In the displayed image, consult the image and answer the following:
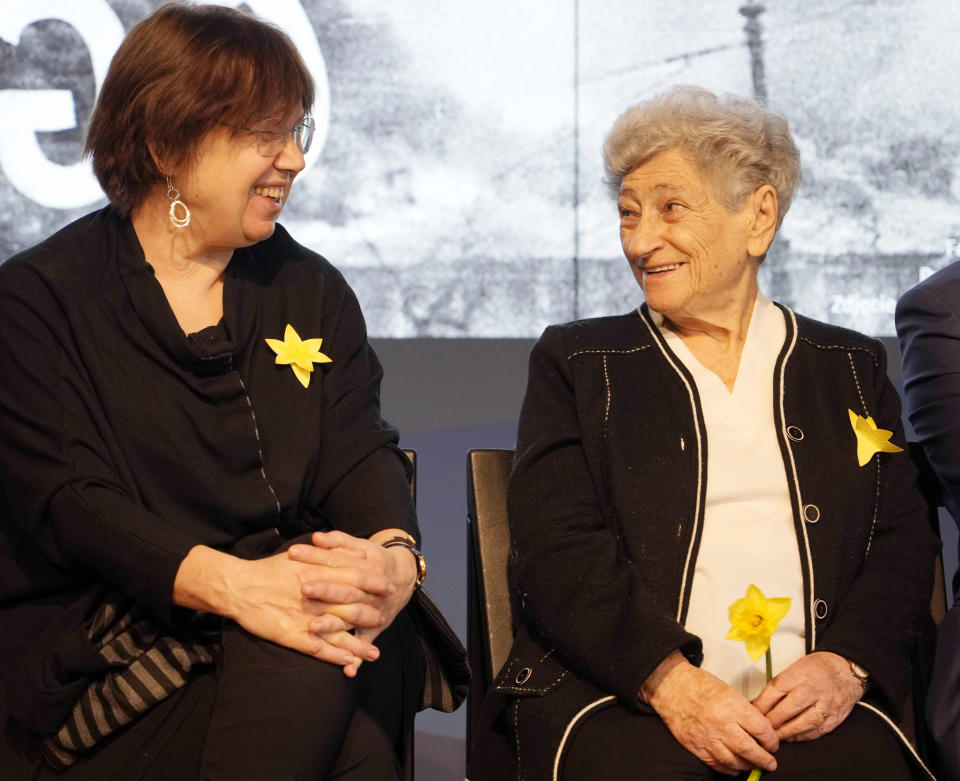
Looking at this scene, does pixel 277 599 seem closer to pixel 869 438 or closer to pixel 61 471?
pixel 61 471

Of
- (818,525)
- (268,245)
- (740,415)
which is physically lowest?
(818,525)

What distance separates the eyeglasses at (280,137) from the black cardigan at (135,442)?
0.22 metres

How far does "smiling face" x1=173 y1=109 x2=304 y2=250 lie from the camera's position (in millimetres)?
1956

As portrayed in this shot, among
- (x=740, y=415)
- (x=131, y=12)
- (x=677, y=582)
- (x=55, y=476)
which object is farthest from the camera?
(x=131, y=12)

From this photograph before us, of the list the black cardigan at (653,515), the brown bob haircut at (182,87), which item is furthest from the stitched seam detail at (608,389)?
the brown bob haircut at (182,87)

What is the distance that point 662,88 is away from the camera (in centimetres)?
285

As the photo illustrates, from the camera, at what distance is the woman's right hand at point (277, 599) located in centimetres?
168

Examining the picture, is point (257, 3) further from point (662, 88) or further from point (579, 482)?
point (579, 482)

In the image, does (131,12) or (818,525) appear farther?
(131,12)

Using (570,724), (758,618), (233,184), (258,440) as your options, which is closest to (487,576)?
(570,724)

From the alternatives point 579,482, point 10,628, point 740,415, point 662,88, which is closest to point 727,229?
point 740,415

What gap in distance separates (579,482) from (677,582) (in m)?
0.23

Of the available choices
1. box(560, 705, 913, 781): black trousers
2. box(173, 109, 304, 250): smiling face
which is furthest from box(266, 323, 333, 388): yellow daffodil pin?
box(560, 705, 913, 781): black trousers

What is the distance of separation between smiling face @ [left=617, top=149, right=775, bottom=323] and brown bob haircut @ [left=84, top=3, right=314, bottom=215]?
0.66 meters
